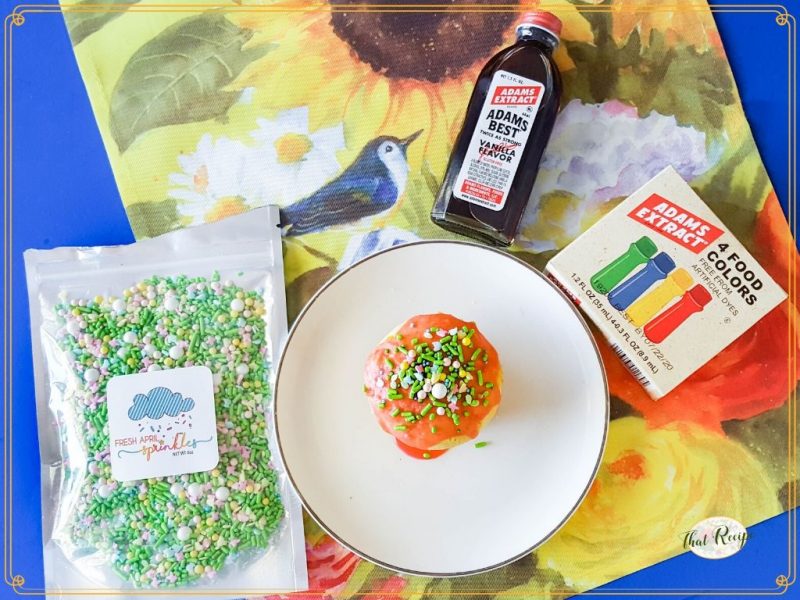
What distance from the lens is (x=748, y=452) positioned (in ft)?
3.53

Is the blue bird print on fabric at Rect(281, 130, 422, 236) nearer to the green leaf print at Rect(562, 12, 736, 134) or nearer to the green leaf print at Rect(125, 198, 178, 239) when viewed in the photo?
the green leaf print at Rect(125, 198, 178, 239)

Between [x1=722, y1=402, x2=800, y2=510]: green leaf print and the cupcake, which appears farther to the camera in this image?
[x1=722, y1=402, x2=800, y2=510]: green leaf print

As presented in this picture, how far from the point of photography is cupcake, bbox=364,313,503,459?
92 cm

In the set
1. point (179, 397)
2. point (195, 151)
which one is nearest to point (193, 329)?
point (179, 397)

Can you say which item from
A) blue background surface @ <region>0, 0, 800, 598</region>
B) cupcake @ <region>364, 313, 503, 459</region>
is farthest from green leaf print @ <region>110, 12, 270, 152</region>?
cupcake @ <region>364, 313, 503, 459</region>

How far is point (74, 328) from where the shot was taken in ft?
3.49

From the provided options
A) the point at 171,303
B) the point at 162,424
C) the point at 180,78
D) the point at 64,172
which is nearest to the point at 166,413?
the point at 162,424

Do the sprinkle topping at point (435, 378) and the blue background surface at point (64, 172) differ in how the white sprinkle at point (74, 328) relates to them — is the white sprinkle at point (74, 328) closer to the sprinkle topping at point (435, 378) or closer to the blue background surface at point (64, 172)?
the blue background surface at point (64, 172)

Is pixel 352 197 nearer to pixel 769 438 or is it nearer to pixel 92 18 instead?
pixel 92 18

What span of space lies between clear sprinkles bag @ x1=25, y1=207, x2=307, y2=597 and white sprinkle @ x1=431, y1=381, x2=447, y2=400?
10.9 inches

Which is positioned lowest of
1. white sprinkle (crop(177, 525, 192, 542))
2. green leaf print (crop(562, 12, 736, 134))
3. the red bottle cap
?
white sprinkle (crop(177, 525, 192, 542))

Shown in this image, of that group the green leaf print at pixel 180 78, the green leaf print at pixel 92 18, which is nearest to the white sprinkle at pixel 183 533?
the green leaf print at pixel 180 78

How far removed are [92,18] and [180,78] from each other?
17cm

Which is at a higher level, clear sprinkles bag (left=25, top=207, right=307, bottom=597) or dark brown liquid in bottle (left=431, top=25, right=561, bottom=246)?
dark brown liquid in bottle (left=431, top=25, right=561, bottom=246)
